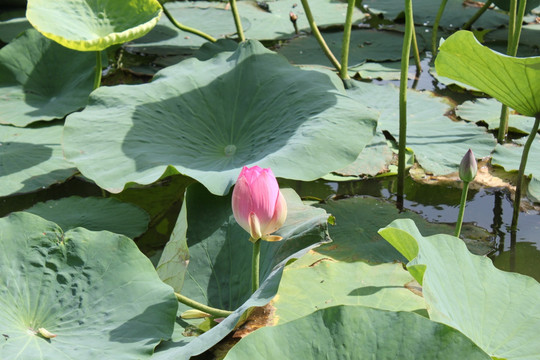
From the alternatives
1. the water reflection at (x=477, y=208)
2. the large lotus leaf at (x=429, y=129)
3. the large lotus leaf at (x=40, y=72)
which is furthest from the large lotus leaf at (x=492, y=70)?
the large lotus leaf at (x=40, y=72)

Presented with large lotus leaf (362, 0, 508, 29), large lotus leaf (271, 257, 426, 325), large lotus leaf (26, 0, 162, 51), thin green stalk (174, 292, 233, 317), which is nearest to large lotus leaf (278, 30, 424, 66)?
large lotus leaf (362, 0, 508, 29)

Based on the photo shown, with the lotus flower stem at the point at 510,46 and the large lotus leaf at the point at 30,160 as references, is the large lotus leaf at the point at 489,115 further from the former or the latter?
the large lotus leaf at the point at 30,160

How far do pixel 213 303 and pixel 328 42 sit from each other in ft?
8.03

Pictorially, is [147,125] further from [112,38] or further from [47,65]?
[47,65]

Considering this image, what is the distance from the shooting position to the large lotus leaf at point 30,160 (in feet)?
7.70

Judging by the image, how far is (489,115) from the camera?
295 cm

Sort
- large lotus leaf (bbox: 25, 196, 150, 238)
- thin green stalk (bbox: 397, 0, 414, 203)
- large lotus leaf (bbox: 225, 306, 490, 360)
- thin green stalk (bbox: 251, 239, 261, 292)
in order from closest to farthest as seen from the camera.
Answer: large lotus leaf (bbox: 225, 306, 490, 360) < thin green stalk (bbox: 251, 239, 261, 292) < large lotus leaf (bbox: 25, 196, 150, 238) < thin green stalk (bbox: 397, 0, 414, 203)

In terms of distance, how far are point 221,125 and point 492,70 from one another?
0.90m

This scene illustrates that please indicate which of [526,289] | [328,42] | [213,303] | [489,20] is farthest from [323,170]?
[489,20]

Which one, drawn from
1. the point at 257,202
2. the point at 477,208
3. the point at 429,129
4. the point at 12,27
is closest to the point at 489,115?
the point at 429,129

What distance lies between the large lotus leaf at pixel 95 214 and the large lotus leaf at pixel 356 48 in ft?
5.37

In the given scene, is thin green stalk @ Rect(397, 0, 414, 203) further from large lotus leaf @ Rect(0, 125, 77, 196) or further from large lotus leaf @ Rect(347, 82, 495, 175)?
large lotus leaf @ Rect(0, 125, 77, 196)

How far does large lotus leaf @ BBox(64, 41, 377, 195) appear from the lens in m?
1.97

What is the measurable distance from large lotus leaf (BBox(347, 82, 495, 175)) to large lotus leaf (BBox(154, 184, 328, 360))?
0.88 metres
